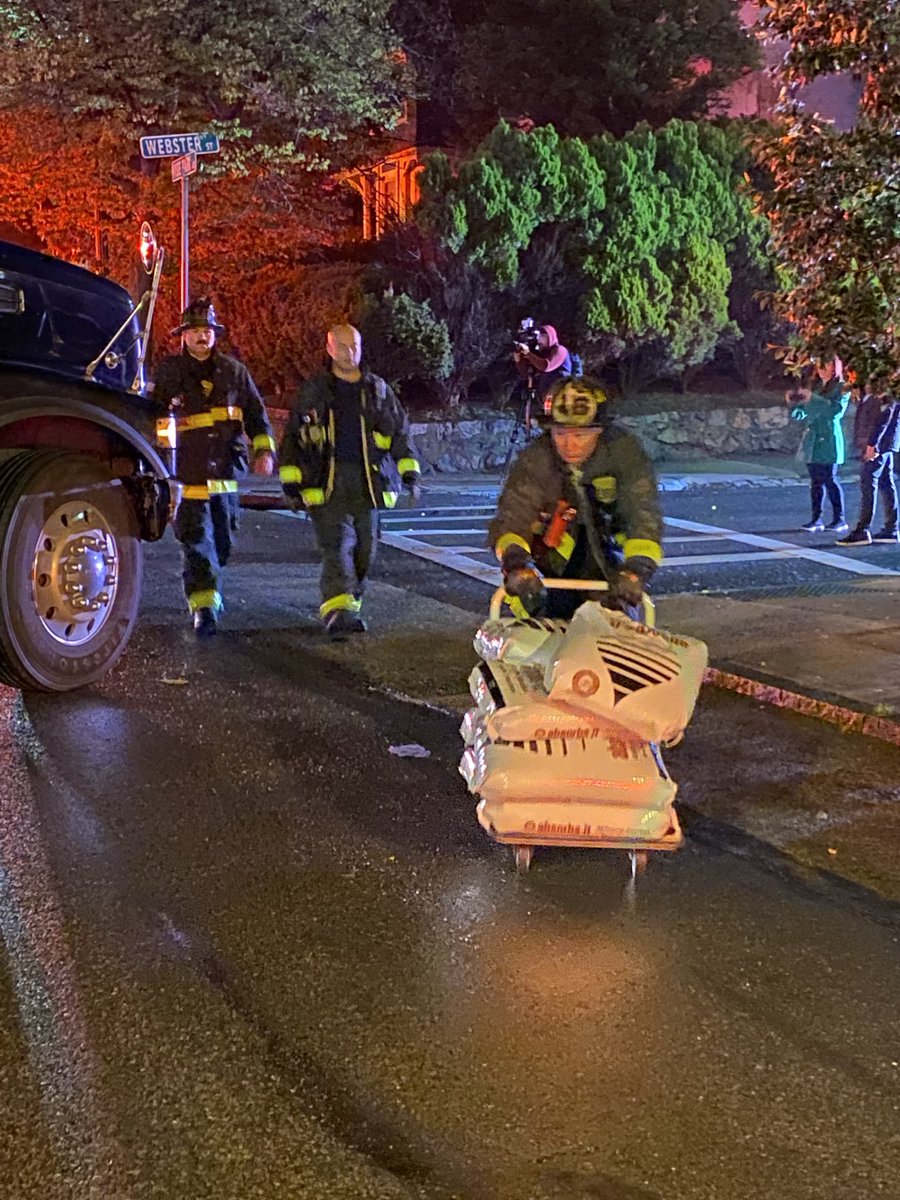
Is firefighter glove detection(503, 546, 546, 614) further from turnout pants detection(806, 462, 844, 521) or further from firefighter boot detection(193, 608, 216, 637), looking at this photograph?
turnout pants detection(806, 462, 844, 521)

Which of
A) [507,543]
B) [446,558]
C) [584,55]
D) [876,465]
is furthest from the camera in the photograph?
[584,55]

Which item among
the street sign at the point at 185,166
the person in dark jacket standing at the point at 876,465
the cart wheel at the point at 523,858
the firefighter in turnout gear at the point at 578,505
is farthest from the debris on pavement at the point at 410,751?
the street sign at the point at 185,166

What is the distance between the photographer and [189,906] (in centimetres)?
394

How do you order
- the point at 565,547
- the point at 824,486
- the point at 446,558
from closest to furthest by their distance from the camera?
the point at 565,547
the point at 446,558
the point at 824,486

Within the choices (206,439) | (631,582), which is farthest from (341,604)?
(631,582)

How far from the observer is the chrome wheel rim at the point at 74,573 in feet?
19.5

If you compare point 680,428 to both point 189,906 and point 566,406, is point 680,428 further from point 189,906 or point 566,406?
point 189,906

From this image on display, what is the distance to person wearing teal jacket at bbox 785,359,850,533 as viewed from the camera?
37.7 ft

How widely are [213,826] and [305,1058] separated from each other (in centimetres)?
161

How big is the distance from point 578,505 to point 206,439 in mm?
3257

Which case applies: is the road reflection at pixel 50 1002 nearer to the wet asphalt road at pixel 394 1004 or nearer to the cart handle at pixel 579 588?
the wet asphalt road at pixel 394 1004

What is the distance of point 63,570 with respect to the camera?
19.8 ft

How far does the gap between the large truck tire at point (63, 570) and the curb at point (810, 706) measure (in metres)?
3.17

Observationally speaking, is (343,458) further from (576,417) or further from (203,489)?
(576,417)
